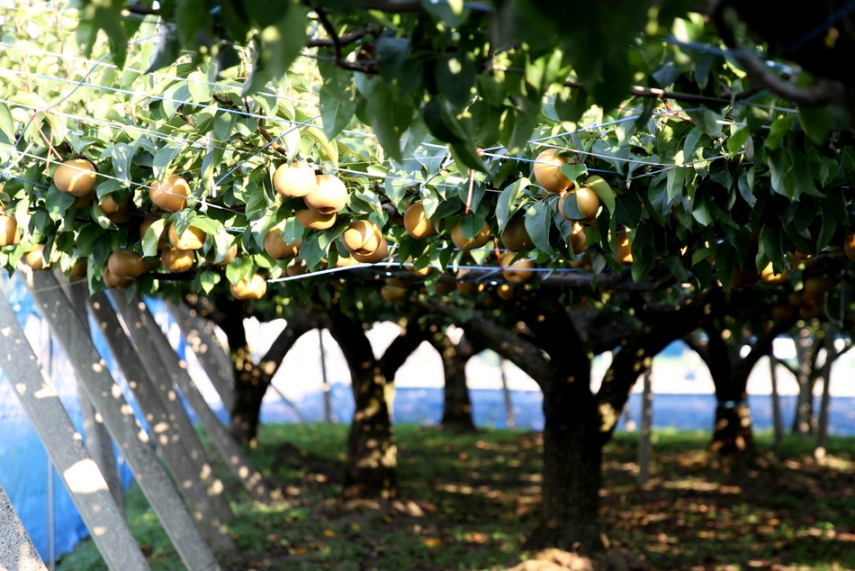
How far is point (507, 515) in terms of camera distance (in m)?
7.02

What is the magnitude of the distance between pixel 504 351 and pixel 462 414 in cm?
760

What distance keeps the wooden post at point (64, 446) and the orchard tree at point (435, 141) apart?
366 millimetres

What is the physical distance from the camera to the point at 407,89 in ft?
3.54

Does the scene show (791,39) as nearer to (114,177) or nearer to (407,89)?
(407,89)

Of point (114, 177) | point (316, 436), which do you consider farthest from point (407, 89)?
point (316, 436)

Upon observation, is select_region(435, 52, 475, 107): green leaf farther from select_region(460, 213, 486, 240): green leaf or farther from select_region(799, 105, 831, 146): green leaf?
select_region(460, 213, 486, 240): green leaf

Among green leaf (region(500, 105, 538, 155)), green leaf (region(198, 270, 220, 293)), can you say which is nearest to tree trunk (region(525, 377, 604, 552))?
green leaf (region(198, 270, 220, 293))

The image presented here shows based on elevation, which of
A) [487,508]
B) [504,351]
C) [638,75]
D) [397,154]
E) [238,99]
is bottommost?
[487,508]

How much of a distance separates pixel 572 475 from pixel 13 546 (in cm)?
355

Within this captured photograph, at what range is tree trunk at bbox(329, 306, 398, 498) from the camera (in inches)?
279

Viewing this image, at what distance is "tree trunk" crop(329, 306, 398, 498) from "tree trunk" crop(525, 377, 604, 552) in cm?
221

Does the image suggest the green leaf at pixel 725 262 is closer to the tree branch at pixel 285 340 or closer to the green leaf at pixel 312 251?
the green leaf at pixel 312 251

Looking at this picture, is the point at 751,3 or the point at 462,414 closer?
the point at 751,3

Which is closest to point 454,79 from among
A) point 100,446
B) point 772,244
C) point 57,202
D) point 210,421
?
point 772,244
